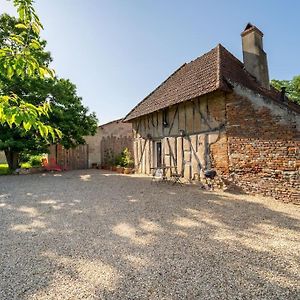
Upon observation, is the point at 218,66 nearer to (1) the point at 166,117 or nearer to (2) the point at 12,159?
(1) the point at 166,117

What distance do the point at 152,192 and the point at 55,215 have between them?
3457mm

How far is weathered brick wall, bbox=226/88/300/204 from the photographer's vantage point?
21.7 feet

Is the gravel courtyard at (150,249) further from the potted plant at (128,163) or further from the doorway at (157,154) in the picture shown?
the potted plant at (128,163)

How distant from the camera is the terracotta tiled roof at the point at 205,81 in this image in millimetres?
8727

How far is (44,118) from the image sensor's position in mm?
13328

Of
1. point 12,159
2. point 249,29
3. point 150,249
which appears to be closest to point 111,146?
point 12,159

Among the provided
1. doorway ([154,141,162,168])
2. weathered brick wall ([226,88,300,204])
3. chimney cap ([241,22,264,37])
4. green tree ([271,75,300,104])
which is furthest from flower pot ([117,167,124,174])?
green tree ([271,75,300,104])

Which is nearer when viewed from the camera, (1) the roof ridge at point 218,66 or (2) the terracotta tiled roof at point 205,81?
(1) the roof ridge at point 218,66

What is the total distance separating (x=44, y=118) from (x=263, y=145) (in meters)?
11.3

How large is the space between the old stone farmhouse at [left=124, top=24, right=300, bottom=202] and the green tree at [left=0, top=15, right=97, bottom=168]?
4.08 m

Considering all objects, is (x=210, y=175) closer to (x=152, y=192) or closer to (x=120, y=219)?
(x=152, y=192)

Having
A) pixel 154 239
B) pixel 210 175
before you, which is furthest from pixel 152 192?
pixel 154 239

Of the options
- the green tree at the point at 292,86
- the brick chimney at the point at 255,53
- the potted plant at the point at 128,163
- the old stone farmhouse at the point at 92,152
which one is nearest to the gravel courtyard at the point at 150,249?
the brick chimney at the point at 255,53

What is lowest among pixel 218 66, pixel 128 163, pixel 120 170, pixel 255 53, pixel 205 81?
pixel 120 170
